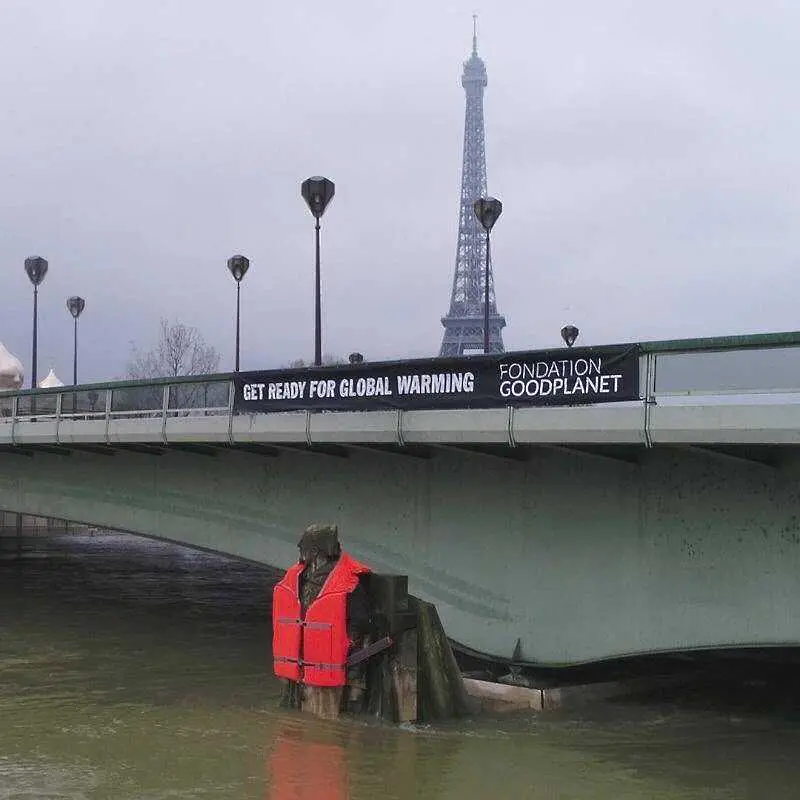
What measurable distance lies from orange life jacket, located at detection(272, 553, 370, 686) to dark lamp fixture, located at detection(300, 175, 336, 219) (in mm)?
8978

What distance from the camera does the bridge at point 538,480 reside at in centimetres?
1231

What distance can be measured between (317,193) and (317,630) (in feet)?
33.4

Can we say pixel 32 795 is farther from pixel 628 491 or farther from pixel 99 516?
pixel 99 516

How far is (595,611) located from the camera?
553 inches

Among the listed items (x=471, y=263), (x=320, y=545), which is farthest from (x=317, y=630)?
(x=471, y=263)

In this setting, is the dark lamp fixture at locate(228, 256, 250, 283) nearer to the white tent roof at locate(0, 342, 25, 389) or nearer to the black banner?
the black banner

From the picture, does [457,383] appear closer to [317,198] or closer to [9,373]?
[317,198]

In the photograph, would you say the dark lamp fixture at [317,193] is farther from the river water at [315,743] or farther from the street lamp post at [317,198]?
the river water at [315,743]

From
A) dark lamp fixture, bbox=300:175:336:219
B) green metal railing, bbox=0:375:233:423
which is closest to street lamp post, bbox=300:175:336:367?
dark lamp fixture, bbox=300:175:336:219

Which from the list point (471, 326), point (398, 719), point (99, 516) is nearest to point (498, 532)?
point (398, 719)

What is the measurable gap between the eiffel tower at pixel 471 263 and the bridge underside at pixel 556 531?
204 ft

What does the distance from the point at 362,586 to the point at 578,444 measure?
3.32 metres

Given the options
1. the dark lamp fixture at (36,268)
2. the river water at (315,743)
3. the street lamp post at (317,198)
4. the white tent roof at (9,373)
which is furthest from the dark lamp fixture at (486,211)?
the white tent roof at (9,373)

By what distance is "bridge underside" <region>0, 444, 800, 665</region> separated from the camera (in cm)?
1262
